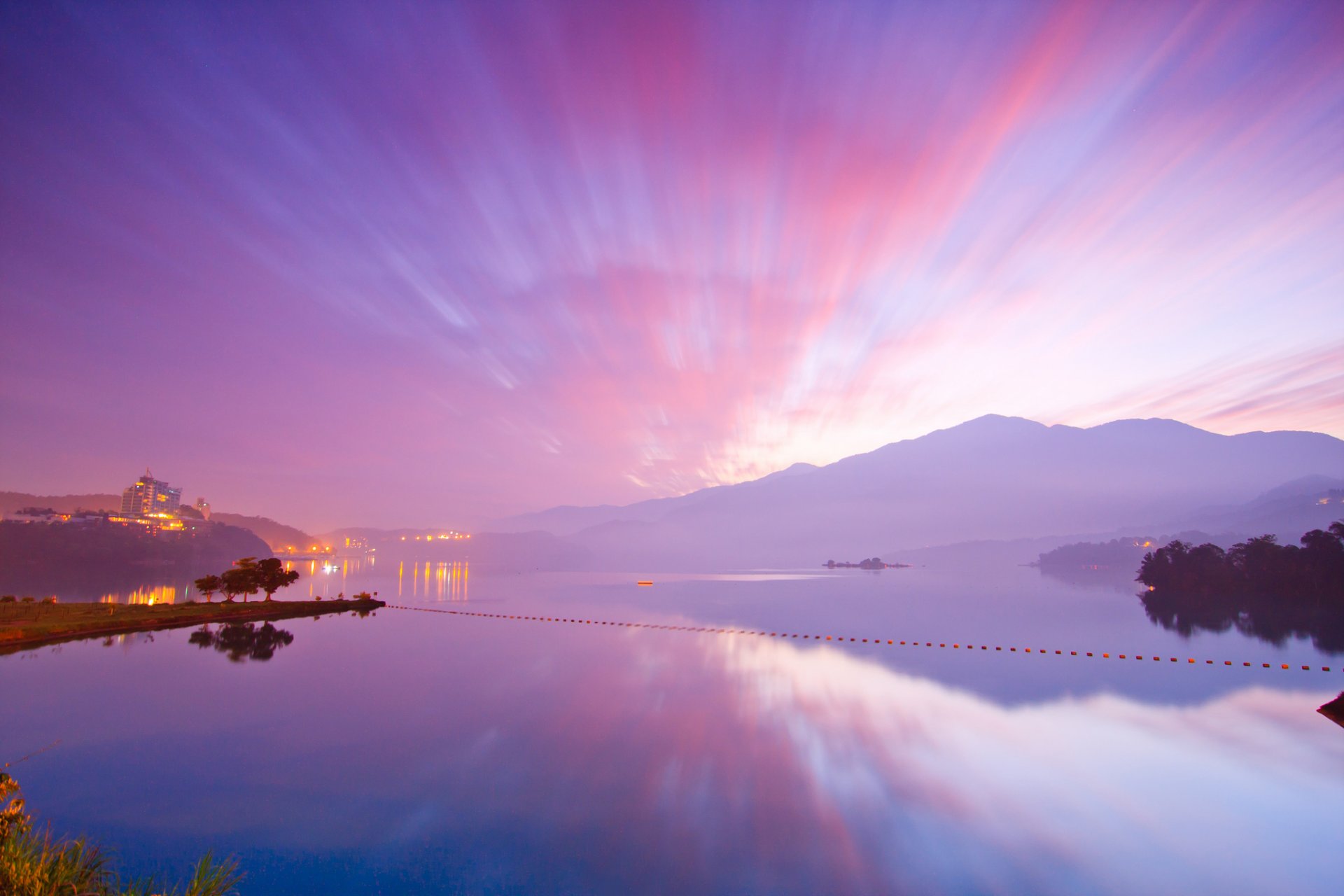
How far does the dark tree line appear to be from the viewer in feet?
195

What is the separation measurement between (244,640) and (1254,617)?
97.3m

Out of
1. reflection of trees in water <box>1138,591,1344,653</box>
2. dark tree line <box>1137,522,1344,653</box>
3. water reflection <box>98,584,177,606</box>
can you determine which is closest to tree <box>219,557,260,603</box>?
water reflection <box>98,584,177,606</box>

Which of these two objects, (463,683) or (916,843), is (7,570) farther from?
(916,843)

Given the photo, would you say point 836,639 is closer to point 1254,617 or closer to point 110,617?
point 1254,617

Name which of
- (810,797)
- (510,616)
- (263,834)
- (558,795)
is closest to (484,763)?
(558,795)

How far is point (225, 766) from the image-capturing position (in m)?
19.9

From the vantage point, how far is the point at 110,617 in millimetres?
45281

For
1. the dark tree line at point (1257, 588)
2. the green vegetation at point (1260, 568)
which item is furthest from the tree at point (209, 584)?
the green vegetation at point (1260, 568)

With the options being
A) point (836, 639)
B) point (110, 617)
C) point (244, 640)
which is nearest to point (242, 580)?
point (110, 617)

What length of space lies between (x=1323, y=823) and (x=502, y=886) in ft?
76.3

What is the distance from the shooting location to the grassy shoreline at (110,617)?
1494 inches

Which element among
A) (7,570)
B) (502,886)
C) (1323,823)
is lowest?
(1323,823)

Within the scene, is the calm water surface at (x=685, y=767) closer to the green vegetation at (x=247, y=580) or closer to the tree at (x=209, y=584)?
the tree at (x=209, y=584)

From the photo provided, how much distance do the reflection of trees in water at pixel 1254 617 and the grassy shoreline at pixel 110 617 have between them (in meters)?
85.4
